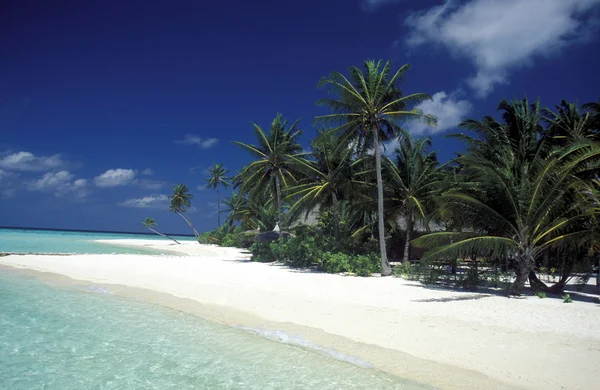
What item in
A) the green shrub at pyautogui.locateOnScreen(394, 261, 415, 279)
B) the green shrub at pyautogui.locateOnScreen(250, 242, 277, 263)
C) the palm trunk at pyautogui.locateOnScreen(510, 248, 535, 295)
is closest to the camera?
the palm trunk at pyautogui.locateOnScreen(510, 248, 535, 295)

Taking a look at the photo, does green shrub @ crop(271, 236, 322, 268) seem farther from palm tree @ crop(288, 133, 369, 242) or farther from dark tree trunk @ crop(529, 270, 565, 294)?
dark tree trunk @ crop(529, 270, 565, 294)

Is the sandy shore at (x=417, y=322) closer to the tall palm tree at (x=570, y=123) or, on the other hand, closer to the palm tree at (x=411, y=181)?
the palm tree at (x=411, y=181)

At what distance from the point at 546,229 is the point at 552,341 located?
16.1 ft

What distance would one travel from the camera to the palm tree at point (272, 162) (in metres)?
22.7

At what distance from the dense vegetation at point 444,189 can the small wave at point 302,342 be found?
5.61 metres

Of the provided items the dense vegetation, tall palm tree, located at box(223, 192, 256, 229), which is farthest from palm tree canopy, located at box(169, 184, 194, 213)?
the dense vegetation

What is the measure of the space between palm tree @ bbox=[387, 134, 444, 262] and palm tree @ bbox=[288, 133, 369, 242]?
1.65 meters

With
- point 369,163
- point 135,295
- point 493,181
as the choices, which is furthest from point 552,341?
point 369,163

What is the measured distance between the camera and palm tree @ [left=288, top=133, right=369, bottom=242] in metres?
18.4

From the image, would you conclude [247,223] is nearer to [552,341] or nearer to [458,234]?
[458,234]

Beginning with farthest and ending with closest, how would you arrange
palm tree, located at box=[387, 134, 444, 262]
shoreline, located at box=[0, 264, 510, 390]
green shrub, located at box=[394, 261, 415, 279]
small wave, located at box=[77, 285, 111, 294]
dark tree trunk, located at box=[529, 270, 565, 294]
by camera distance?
palm tree, located at box=[387, 134, 444, 262], green shrub, located at box=[394, 261, 415, 279], small wave, located at box=[77, 285, 111, 294], dark tree trunk, located at box=[529, 270, 565, 294], shoreline, located at box=[0, 264, 510, 390]

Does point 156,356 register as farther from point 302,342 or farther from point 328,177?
point 328,177

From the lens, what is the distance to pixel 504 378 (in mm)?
4973

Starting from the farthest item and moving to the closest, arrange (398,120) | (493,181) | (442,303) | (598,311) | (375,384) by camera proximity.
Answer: (398,120)
(493,181)
(442,303)
(598,311)
(375,384)
